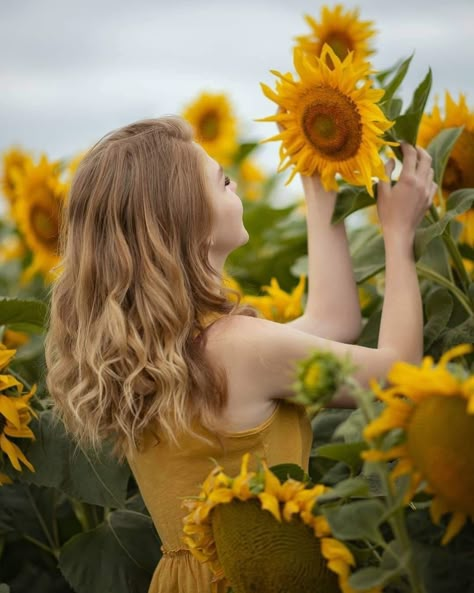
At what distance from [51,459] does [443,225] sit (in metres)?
0.71

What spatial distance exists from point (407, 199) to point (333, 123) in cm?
17

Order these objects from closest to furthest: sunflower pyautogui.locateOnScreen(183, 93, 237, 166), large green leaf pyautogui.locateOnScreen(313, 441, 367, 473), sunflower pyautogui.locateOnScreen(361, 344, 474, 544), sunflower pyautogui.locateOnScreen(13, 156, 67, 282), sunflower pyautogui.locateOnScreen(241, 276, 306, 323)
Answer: sunflower pyautogui.locateOnScreen(361, 344, 474, 544), large green leaf pyautogui.locateOnScreen(313, 441, 367, 473), sunflower pyautogui.locateOnScreen(241, 276, 306, 323), sunflower pyautogui.locateOnScreen(13, 156, 67, 282), sunflower pyautogui.locateOnScreen(183, 93, 237, 166)

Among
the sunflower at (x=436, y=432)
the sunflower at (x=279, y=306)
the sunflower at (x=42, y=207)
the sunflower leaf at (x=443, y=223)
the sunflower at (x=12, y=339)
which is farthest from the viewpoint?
the sunflower at (x=42, y=207)

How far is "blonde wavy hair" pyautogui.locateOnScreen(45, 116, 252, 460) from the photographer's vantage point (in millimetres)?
1319

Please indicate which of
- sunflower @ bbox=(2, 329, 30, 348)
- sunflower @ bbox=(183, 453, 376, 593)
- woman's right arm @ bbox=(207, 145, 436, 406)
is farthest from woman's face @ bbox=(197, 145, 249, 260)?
sunflower @ bbox=(2, 329, 30, 348)

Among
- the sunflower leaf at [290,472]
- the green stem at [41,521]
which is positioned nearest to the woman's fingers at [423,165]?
the sunflower leaf at [290,472]

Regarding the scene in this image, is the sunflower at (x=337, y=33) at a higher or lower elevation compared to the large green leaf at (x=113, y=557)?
higher

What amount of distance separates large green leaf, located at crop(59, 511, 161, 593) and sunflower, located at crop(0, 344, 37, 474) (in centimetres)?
18

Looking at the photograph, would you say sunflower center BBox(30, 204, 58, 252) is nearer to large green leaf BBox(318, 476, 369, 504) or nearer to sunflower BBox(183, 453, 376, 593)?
sunflower BBox(183, 453, 376, 593)

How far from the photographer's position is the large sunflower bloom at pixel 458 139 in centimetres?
161

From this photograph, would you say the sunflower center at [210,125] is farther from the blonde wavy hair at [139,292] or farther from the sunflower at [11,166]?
the blonde wavy hair at [139,292]

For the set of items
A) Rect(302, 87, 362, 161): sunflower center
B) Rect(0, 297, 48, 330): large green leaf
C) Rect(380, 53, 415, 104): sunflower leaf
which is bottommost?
Rect(0, 297, 48, 330): large green leaf

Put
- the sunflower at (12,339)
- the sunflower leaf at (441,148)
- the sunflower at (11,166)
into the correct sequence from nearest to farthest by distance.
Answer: the sunflower leaf at (441,148)
the sunflower at (12,339)
the sunflower at (11,166)

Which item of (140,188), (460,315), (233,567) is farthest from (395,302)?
(233,567)
